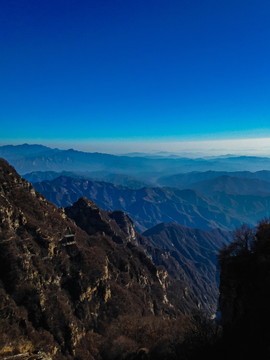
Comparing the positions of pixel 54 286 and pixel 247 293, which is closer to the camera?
pixel 247 293

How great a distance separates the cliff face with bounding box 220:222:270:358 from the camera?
2850cm

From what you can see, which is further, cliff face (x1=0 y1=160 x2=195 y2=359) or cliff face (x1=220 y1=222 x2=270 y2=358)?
cliff face (x1=0 y1=160 x2=195 y2=359)

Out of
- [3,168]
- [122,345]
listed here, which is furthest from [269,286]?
[3,168]

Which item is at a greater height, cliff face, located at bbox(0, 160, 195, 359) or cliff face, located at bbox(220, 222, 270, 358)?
cliff face, located at bbox(220, 222, 270, 358)

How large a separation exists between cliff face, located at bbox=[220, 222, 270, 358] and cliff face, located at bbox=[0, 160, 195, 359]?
74.0 ft

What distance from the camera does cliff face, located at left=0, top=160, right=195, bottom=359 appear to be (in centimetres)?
5216

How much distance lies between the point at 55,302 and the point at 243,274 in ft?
138

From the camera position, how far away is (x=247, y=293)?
33344 millimetres

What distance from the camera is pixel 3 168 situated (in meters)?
89.6

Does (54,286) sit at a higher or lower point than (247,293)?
lower

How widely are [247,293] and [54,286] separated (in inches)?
1924

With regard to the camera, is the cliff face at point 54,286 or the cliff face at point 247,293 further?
the cliff face at point 54,286

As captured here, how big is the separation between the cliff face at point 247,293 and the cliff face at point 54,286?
22.6 meters

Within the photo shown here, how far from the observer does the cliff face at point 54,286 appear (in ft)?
171
